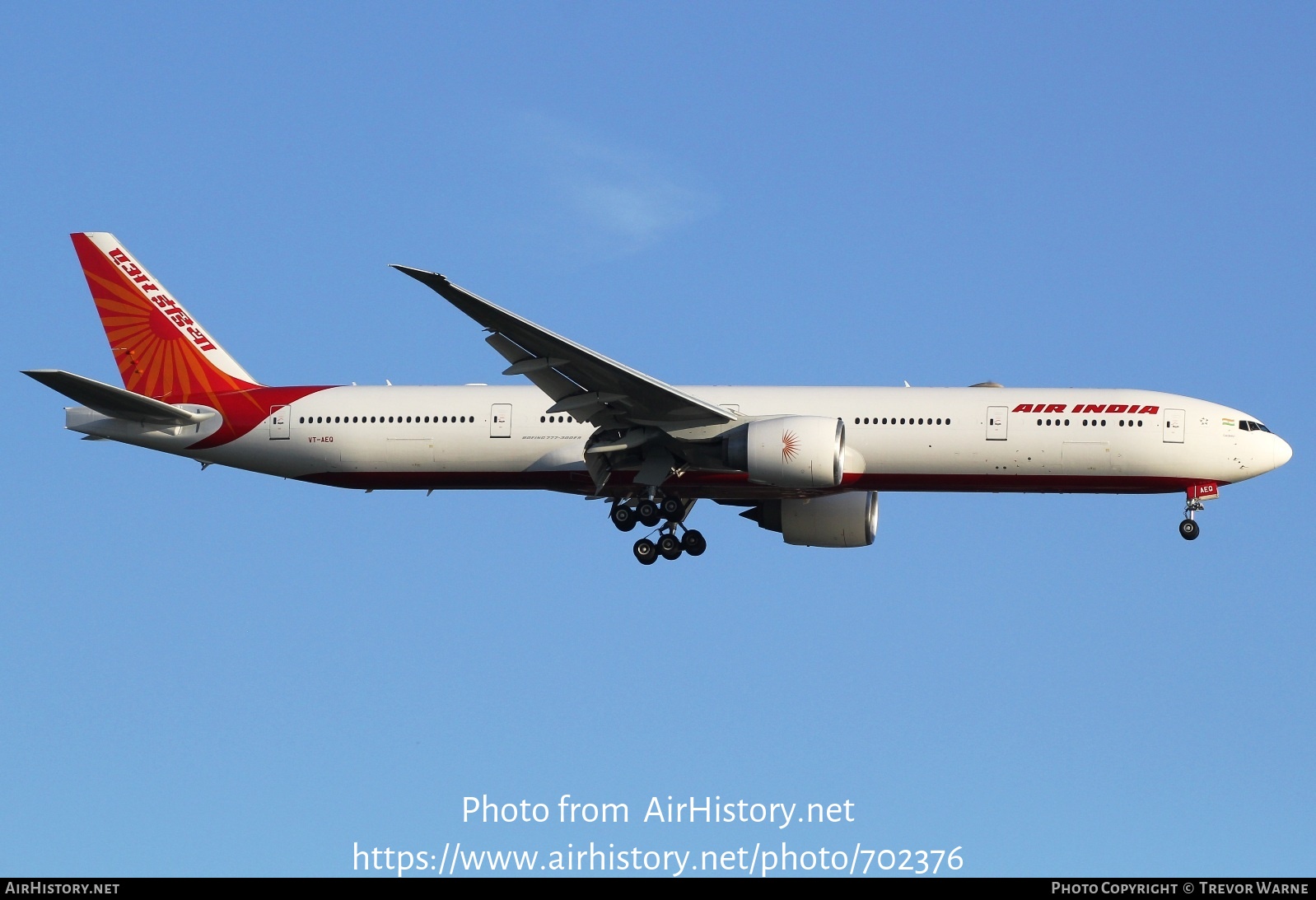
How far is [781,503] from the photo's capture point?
1688 inches

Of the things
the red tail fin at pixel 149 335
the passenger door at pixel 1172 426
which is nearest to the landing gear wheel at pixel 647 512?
the red tail fin at pixel 149 335

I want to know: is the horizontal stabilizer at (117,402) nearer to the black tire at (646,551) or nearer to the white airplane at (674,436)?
the white airplane at (674,436)

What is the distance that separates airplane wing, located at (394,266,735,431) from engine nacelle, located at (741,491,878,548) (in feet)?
13.9

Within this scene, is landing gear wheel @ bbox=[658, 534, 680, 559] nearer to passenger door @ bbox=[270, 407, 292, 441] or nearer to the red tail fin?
passenger door @ bbox=[270, 407, 292, 441]

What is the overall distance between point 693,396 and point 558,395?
12.9 feet

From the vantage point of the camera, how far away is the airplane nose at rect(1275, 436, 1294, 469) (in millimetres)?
39000

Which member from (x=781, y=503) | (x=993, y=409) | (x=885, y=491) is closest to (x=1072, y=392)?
(x=993, y=409)

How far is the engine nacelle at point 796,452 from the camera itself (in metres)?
37.0

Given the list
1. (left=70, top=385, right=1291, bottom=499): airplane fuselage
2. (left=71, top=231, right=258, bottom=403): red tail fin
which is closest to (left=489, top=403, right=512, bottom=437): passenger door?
(left=70, top=385, right=1291, bottom=499): airplane fuselage

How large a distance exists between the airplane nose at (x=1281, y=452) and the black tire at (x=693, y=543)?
1321 cm

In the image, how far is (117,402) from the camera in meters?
40.8
